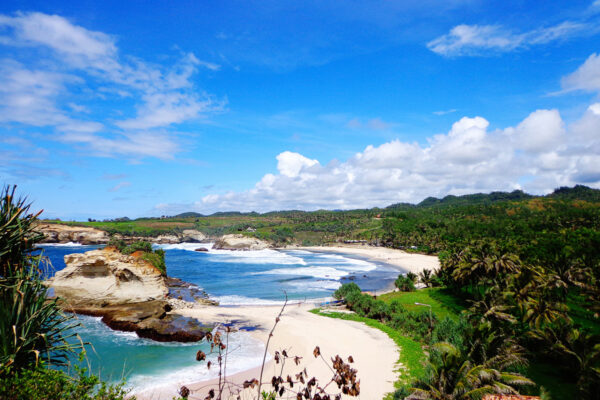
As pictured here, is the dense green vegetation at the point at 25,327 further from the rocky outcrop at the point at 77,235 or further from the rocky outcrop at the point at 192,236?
the rocky outcrop at the point at 192,236

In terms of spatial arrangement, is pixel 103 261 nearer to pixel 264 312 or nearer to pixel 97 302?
pixel 97 302

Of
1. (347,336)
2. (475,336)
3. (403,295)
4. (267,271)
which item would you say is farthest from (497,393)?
(267,271)

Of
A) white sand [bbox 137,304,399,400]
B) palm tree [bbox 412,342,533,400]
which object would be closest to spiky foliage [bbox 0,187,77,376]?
white sand [bbox 137,304,399,400]

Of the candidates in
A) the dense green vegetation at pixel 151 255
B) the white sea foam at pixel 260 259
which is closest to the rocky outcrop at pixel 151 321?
the dense green vegetation at pixel 151 255

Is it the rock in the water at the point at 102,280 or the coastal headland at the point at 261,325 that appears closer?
the coastal headland at the point at 261,325

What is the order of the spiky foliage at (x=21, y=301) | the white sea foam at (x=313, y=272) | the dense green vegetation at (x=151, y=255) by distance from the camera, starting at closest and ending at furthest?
the spiky foliage at (x=21, y=301), the dense green vegetation at (x=151, y=255), the white sea foam at (x=313, y=272)

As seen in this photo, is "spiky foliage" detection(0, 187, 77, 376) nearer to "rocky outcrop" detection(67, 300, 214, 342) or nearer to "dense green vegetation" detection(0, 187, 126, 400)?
"dense green vegetation" detection(0, 187, 126, 400)
